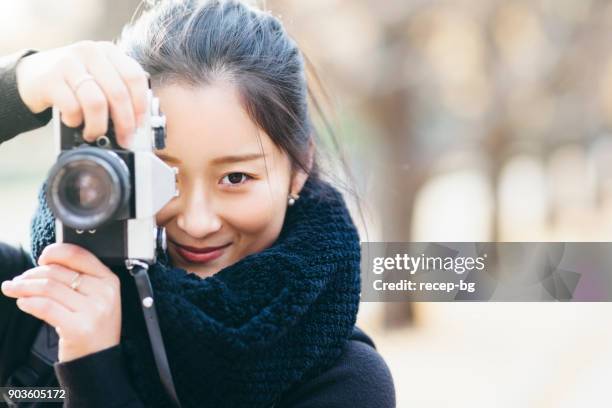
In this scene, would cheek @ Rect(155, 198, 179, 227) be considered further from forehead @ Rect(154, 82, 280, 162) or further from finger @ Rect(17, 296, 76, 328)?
finger @ Rect(17, 296, 76, 328)

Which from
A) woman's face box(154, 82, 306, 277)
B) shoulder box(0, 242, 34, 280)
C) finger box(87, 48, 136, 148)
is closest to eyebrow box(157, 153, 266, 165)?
woman's face box(154, 82, 306, 277)

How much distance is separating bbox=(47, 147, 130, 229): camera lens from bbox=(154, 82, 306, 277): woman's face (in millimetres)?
141

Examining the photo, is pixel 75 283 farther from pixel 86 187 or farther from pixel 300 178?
pixel 300 178

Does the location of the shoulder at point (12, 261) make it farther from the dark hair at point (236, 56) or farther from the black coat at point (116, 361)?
the dark hair at point (236, 56)

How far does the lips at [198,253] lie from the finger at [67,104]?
Result: 223mm

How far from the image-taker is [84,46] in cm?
77

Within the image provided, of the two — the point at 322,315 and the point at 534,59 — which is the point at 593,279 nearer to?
the point at 322,315

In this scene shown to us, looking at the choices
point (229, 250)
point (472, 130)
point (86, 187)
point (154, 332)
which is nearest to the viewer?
point (86, 187)

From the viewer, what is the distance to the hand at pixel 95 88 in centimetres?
76

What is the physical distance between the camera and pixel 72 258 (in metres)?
0.78

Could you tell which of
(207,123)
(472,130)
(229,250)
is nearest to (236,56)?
(207,123)

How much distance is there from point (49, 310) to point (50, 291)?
0.02 metres

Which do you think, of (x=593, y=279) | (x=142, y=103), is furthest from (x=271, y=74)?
(x=593, y=279)

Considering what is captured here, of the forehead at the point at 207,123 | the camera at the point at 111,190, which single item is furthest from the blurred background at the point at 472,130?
the camera at the point at 111,190
